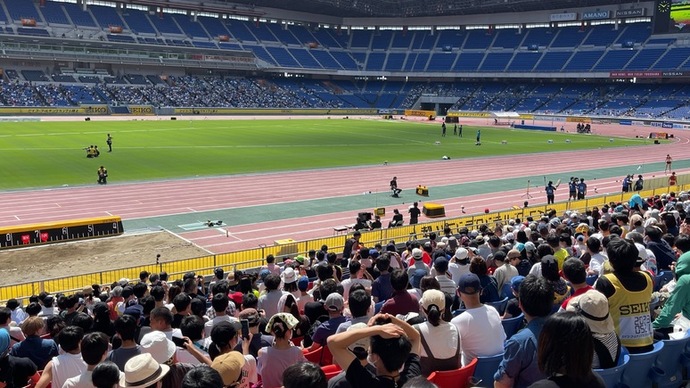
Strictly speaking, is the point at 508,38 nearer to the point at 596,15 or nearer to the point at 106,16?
the point at 596,15

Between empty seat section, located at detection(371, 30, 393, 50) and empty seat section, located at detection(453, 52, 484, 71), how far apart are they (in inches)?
765

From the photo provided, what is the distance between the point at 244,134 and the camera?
6291 centimetres

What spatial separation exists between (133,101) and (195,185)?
201 ft

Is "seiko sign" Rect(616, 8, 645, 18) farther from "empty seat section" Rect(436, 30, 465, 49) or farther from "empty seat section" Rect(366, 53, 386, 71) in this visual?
"empty seat section" Rect(366, 53, 386, 71)

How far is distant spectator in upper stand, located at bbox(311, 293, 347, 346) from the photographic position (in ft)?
21.4

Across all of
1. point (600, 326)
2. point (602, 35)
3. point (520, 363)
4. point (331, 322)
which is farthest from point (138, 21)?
point (520, 363)

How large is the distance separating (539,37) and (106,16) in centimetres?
8502

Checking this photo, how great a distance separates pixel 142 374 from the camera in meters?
4.46

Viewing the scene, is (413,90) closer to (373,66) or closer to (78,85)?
(373,66)

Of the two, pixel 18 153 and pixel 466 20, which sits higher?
pixel 466 20

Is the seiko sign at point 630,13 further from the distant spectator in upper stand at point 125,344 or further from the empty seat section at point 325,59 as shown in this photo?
the distant spectator in upper stand at point 125,344

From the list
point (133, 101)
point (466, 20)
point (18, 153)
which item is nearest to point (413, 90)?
point (466, 20)

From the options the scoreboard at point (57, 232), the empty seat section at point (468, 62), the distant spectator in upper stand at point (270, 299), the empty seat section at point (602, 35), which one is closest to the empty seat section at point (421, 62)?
the empty seat section at point (468, 62)

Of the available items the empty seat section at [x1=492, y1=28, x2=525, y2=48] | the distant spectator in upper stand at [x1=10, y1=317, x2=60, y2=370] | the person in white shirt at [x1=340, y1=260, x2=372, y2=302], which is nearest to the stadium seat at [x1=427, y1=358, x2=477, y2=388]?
the person in white shirt at [x1=340, y1=260, x2=372, y2=302]
